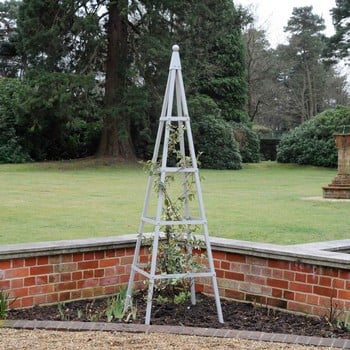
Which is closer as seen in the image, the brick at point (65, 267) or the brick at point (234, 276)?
the brick at point (65, 267)

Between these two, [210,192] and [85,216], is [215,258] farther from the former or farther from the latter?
[210,192]

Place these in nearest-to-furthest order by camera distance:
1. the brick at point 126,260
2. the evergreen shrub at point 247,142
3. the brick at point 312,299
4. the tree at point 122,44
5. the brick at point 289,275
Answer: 1. the brick at point 312,299
2. the brick at point 289,275
3. the brick at point 126,260
4. the tree at point 122,44
5. the evergreen shrub at point 247,142

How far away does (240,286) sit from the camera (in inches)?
195

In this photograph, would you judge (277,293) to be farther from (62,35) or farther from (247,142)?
(247,142)

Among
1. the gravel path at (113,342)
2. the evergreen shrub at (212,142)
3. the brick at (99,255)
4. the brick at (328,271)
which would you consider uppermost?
the evergreen shrub at (212,142)

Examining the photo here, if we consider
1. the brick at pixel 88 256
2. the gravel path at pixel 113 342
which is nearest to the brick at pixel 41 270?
the brick at pixel 88 256

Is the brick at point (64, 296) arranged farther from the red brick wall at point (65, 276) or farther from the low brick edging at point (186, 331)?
the low brick edging at point (186, 331)

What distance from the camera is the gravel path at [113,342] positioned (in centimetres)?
352

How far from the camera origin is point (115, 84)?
24094 mm

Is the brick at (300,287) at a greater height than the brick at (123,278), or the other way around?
the brick at (300,287)

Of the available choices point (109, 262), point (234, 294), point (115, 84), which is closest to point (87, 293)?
point (109, 262)

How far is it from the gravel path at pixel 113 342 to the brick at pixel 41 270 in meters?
0.86

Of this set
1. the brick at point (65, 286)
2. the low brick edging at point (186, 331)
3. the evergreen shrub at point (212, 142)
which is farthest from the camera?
the evergreen shrub at point (212, 142)

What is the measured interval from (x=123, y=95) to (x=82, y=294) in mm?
18511
